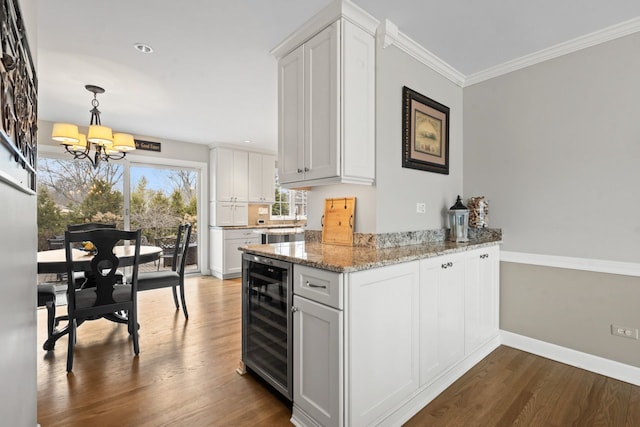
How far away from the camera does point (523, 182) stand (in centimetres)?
274

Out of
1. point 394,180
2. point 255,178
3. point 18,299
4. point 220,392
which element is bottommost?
point 220,392

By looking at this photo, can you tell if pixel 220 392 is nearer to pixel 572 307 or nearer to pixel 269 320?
pixel 269 320

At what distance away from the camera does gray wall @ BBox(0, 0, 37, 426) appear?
883 millimetres

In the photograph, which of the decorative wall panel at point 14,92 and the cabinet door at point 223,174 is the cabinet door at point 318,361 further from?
the cabinet door at point 223,174

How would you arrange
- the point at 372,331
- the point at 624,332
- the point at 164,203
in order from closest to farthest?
the point at 372,331 < the point at 624,332 < the point at 164,203

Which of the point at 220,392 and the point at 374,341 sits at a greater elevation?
the point at 374,341

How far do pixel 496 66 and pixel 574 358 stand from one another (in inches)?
102

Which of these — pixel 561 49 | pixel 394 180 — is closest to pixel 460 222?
pixel 394 180

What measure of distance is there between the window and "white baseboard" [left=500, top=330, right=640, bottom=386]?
15.8 feet

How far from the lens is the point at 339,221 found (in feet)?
8.09

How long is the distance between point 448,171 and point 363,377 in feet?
6.95

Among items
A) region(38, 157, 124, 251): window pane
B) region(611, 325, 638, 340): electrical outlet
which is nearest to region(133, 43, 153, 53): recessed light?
region(38, 157, 124, 251): window pane

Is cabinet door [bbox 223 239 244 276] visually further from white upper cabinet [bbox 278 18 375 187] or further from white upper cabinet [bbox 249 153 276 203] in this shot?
white upper cabinet [bbox 278 18 375 187]

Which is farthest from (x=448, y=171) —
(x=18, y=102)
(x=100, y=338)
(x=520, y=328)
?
(x=100, y=338)
